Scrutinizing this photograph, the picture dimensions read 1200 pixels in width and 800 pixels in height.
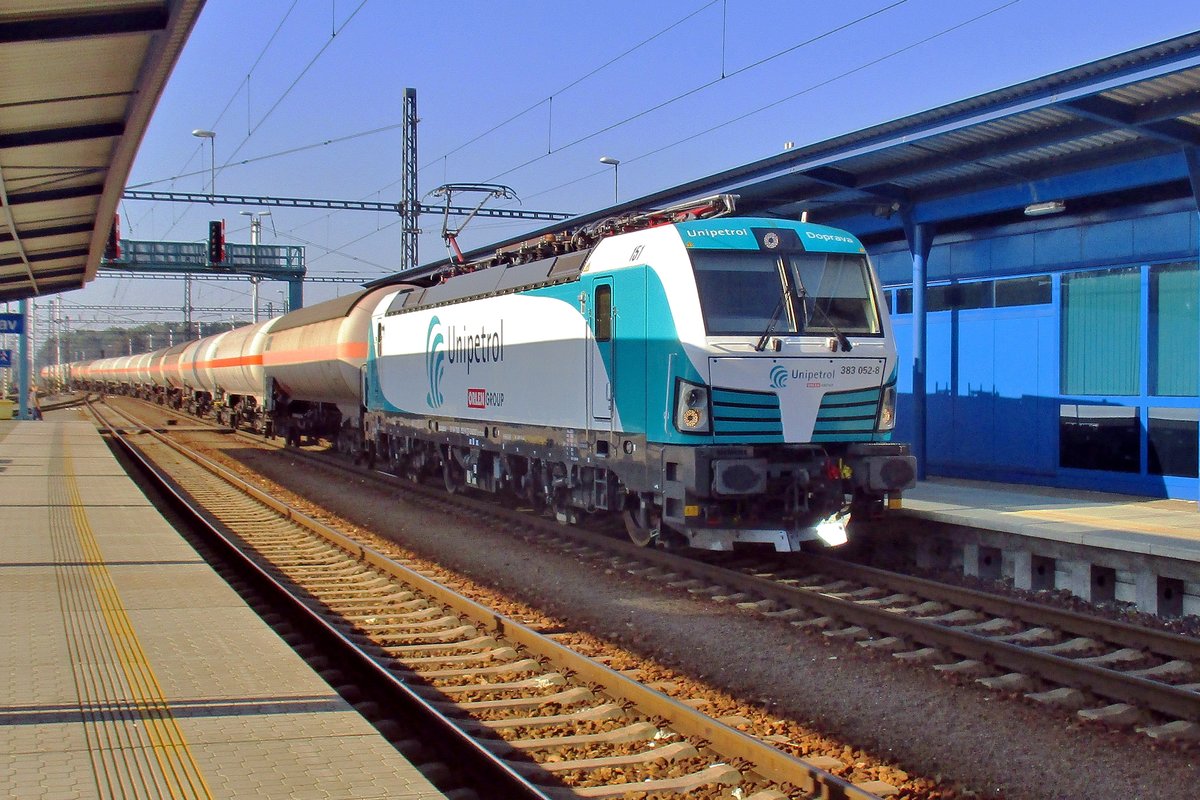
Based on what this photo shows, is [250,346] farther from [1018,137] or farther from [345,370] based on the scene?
[1018,137]

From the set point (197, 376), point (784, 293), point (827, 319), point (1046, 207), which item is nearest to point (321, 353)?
point (784, 293)

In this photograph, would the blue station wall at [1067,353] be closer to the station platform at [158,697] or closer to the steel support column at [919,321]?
the steel support column at [919,321]

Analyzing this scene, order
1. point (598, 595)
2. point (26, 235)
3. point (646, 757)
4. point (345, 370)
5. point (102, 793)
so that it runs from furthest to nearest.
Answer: point (345, 370)
point (26, 235)
point (598, 595)
point (646, 757)
point (102, 793)

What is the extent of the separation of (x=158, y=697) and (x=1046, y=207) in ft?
38.5

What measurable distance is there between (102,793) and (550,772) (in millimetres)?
2092

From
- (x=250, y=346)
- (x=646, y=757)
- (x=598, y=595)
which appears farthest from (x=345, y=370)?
(x=646, y=757)

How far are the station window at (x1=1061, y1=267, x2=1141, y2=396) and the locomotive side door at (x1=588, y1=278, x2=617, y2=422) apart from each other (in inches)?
268

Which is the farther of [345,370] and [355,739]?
[345,370]

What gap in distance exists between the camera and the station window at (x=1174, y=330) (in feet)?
42.7

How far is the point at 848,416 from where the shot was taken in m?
10.9

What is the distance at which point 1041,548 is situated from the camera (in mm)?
10383

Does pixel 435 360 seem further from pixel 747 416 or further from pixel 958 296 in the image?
pixel 958 296

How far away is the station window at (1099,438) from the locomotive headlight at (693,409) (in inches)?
258

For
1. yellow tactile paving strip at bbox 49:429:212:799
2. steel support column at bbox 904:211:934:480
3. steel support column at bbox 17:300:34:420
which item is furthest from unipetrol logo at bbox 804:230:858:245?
steel support column at bbox 17:300:34:420
